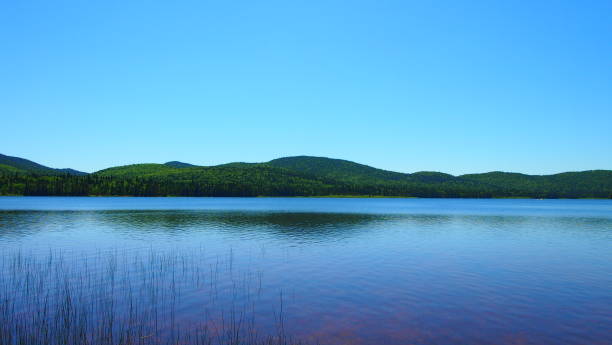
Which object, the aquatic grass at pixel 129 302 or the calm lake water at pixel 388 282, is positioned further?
the calm lake water at pixel 388 282

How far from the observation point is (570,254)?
46312 millimetres

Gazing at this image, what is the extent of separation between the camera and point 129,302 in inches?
920

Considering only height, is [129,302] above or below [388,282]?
above

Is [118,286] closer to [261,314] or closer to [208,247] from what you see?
[261,314]

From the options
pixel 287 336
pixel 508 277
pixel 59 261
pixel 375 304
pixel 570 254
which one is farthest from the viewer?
pixel 570 254

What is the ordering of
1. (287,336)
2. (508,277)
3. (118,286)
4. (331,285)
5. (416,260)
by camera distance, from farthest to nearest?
1. (416,260)
2. (508,277)
3. (331,285)
4. (118,286)
5. (287,336)

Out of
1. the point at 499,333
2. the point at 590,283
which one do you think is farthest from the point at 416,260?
the point at 499,333

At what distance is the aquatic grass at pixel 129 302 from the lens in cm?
1783

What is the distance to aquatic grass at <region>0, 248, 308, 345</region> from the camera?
58.5 feet

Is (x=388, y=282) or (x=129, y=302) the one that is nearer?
(x=129, y=302)

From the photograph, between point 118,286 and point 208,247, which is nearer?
point 118,286

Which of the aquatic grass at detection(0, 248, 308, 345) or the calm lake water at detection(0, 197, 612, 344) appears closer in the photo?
the aquatic grass at detection(0, 248, 308, 345)

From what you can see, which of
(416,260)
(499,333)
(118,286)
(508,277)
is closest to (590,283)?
(508,277)

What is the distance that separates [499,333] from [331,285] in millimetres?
12505
